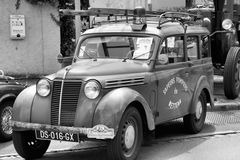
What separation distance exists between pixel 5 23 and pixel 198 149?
24.9 feet

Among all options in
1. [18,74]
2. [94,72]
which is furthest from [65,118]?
[18,74]

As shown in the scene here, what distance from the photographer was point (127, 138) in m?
5.79

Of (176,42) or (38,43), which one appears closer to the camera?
(176,42)

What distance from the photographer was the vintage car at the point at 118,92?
558 centimetres

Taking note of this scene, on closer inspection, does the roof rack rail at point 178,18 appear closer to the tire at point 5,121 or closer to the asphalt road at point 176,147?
the asphalt road at point 176,147

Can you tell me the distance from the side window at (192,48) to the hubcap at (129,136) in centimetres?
229

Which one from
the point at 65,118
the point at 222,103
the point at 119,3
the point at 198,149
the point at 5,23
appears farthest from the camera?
the point at 119,3

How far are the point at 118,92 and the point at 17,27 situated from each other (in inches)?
299

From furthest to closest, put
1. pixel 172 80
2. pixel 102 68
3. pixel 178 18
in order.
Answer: pixel 178 18 < pixel 172 80 < pixel 102 68

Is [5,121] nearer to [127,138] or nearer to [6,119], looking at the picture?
[6,119]

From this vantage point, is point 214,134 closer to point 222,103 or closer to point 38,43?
point 222,103

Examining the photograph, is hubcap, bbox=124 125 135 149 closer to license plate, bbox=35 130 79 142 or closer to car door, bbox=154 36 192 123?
license plate, bbox=35 130 79 142

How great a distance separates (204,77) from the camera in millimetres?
8023

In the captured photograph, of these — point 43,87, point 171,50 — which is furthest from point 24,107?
point 171,50
